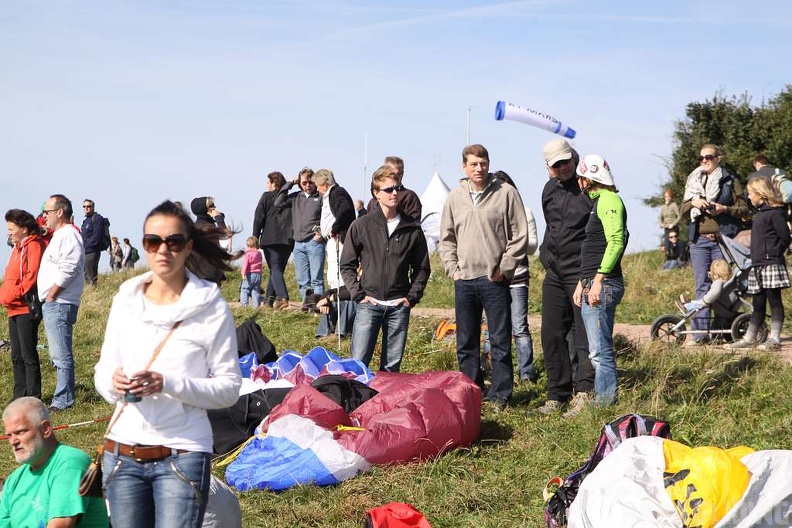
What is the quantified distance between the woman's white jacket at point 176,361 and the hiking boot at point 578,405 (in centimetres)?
396

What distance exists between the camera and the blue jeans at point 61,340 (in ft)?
28.9

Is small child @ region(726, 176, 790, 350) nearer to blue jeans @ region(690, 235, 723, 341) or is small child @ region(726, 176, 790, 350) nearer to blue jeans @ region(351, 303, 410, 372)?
blue jeans @ region(690, 235, 723, 341)

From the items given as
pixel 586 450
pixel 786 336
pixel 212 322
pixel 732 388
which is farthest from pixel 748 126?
pixel 212 322

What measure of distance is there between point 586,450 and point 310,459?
1760 millimetres

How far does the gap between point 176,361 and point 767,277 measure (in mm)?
7023

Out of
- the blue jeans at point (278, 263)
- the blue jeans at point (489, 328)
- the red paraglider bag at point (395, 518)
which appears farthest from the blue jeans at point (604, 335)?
the blue jeans at point (278, 263)

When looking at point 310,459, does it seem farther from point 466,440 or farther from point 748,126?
point 748,126

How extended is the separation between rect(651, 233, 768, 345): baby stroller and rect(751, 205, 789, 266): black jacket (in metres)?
0.17

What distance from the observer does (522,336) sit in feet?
27.7

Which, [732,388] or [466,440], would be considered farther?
[732,388]

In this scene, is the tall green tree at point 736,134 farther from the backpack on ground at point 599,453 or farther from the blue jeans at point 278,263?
the backpack on ground at point 599,453

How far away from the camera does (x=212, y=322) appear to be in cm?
347

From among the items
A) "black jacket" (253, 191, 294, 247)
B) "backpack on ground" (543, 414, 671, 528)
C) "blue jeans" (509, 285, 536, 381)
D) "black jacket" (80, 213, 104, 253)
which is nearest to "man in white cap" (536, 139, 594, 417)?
"blue jeans" (509, 285, 536, 381)

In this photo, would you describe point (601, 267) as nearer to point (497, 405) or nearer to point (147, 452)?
point (497, 405)
